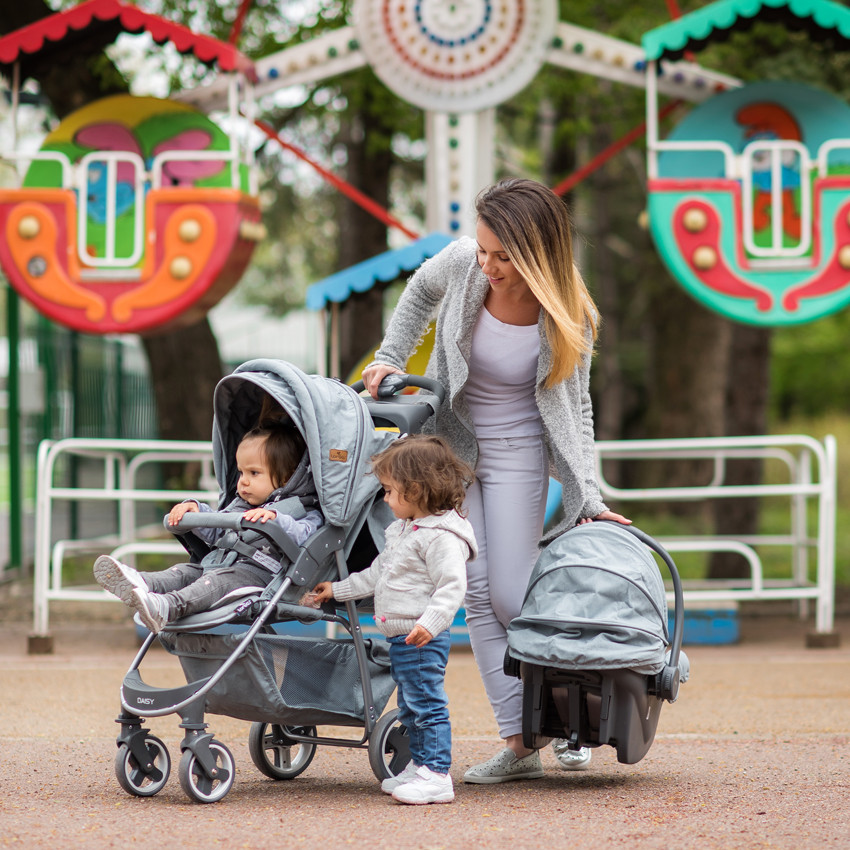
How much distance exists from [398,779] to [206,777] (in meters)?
0.58

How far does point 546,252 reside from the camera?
12.8 ft

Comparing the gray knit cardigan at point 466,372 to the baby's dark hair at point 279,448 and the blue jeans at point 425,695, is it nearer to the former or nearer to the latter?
the baby's dark hair at point 279,448

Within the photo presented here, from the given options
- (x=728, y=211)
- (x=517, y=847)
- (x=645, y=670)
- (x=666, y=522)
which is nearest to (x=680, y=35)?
(x=728, y=211)

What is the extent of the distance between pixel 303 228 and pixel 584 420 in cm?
1661

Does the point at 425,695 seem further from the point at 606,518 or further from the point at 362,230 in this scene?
the point at 362,230

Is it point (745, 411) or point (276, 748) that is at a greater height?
point (745, 411)

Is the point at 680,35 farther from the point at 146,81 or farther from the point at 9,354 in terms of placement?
the point at 146,81

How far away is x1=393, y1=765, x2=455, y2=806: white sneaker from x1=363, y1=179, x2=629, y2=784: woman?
0.36 metres

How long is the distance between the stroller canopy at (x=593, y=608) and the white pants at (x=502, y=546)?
0.13 metres

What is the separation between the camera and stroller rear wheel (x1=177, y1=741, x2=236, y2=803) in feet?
12.0

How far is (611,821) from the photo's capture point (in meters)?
3.62

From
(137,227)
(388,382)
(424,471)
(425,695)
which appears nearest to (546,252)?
(388,382)

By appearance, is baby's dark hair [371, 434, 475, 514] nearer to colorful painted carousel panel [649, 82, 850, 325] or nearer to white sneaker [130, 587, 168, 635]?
white sneaker [130, 587, 168, 635]

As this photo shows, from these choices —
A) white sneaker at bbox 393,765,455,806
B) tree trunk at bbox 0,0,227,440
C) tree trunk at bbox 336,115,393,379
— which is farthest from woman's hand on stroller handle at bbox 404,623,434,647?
tree trunk at bbox 336,115,393,379
